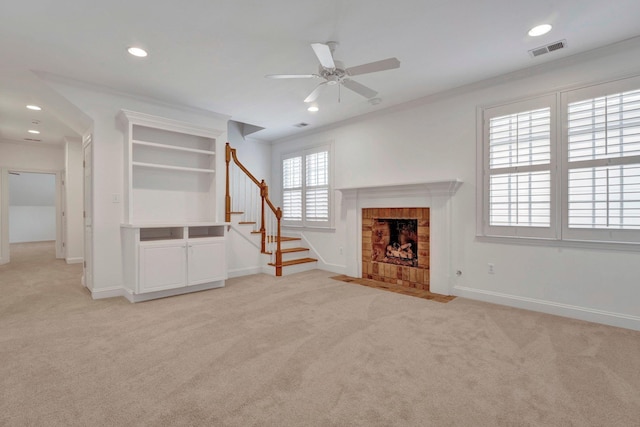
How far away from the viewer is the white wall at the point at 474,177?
3084 mm

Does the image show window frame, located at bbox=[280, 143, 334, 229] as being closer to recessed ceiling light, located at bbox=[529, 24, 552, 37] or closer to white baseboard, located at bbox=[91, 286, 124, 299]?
white baseboard, located at bbox=[91, 286, 124, 299]

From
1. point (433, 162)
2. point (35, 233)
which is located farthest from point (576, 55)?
point (35, 233)

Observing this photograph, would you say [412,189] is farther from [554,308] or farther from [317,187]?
[554,308]

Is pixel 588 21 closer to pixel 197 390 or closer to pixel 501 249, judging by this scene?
pixel 501 249

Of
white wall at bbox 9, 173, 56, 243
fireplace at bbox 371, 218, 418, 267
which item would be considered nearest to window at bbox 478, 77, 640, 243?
fireplace at bbox 371, 218, 418, 267

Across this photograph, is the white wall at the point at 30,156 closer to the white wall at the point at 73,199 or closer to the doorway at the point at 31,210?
the white wall at the point at 73,199

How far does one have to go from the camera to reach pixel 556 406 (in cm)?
181

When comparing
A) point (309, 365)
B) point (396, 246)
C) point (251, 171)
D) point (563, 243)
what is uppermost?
point (251, 171)

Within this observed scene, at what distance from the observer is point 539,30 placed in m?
2.79

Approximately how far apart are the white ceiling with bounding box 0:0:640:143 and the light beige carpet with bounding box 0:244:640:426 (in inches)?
108

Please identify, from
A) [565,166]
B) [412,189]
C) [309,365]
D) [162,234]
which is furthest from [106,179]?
[565,166]

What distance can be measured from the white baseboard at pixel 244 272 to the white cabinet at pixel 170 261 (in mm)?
654

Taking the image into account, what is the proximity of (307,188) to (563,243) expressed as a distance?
416cm

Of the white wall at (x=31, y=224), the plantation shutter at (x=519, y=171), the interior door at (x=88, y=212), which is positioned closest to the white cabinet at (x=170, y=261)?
the interior door at (x=88, y=212)
